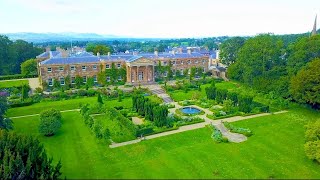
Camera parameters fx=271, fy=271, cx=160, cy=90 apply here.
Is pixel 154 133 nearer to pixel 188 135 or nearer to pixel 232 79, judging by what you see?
pixel 188 135

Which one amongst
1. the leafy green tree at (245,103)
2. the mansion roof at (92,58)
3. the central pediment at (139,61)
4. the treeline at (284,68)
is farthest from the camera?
the central pediment at (139,61)

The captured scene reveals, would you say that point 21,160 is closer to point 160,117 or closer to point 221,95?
point 160,117

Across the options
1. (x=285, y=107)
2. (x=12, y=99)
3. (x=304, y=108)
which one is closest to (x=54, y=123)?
(x=12, y=99)

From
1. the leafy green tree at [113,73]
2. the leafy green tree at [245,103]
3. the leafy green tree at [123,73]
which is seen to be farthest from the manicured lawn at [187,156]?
the leafy green tree at [123,73]

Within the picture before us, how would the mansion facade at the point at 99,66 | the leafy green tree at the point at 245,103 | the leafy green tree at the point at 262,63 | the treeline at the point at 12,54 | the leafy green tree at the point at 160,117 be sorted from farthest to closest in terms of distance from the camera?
the treeline at the point at 12,54, the mansion facade at the point at 99,66, the leafy green tree at the point at 262,63, the leafy green tree at the point at 245,103, the leafy green tree at the point at 160,117

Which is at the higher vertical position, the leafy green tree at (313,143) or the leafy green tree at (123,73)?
the leafy green tree at (123,73)

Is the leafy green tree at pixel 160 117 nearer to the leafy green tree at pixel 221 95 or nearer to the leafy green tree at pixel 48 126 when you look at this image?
the leafy green tree at pixel 48 126
